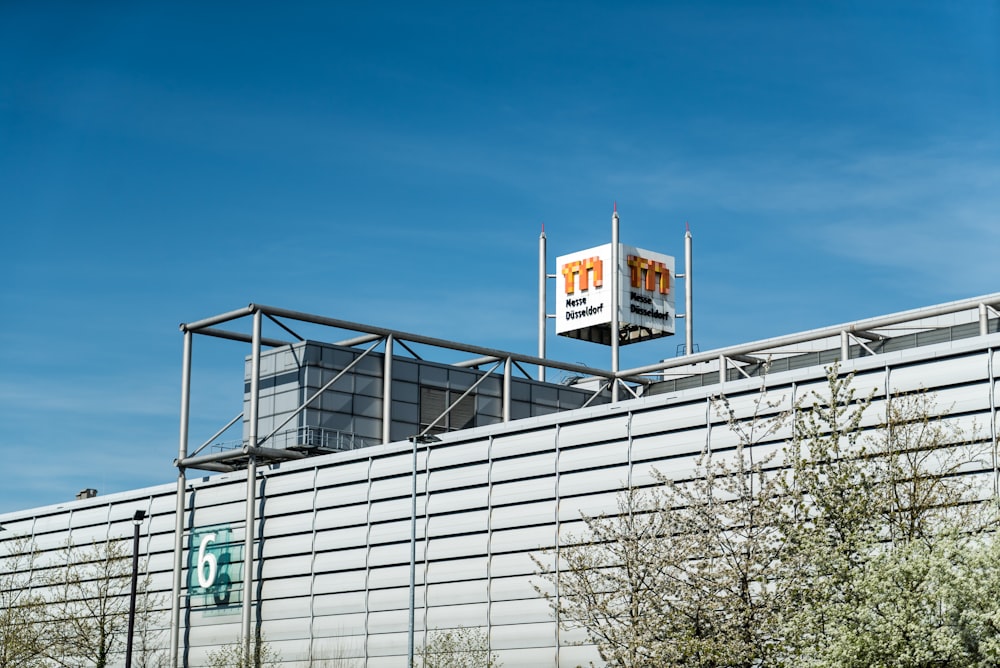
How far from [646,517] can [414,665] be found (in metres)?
13.1

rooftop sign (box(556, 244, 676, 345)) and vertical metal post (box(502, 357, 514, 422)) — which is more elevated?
rooftop sign (box(556, 244, 676, 345))

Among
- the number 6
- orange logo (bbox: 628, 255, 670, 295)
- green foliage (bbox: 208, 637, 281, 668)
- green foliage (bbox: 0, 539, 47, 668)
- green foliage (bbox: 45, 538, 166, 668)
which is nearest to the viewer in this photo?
green foliage (bbox: 208, 637, 281, 668)

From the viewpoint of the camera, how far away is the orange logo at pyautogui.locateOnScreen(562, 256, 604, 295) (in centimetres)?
9531

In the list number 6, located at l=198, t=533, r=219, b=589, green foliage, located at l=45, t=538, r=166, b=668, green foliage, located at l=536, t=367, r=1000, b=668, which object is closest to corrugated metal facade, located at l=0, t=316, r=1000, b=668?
number 6, located at l=198, t=533, r=219, b=589

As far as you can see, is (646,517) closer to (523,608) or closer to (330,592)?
(523,608)

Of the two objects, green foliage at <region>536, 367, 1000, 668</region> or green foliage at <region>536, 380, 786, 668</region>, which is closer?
green foliage at <region>536, 367, 1000, 668</region>

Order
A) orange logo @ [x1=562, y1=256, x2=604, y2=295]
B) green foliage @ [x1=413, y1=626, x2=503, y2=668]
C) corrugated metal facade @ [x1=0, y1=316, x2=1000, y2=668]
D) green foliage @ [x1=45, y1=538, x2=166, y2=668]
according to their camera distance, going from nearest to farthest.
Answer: corrugated metal facade @ [x1=0, y1=316, x2=1000, y2=668] < green foliage @ [x1=413, y1=626, x2=503, y2=668] < green foliage @ [x1=45, y1=538, x2=166, y2=668] < orange logo @ [x1=562, y1=256, x2=604, y2=295]

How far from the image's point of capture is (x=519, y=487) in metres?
54.0

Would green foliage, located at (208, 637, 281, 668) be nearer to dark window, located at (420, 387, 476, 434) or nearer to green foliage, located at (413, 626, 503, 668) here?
green foliage, located at (413, 626, 503, 668)

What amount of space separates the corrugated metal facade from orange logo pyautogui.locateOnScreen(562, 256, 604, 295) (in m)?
35.3

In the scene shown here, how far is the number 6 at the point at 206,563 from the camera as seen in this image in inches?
2584

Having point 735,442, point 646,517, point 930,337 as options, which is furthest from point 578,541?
point 930,337

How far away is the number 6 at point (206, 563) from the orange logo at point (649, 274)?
1502 inches

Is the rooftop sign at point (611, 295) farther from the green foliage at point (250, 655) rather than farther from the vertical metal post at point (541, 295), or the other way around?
the green foliage at point (250, 655)
